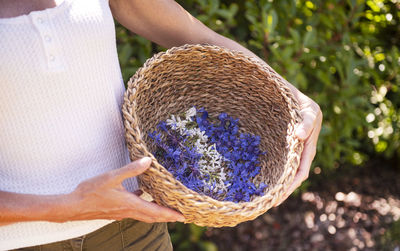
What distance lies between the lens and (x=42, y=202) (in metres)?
0.80

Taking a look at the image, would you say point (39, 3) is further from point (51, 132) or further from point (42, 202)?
point (42, 202)

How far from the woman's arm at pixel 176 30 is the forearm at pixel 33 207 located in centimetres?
51

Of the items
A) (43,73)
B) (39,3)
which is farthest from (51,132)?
(39,3)

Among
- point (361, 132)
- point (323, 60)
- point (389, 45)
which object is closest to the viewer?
point (323, 60)

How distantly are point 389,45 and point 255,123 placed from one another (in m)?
1.53

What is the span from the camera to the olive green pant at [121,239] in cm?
92

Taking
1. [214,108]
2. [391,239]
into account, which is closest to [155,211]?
[214,108]

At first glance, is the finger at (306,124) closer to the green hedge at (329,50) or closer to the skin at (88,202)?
the skin at (88,202)

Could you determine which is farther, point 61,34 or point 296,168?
point 296,168

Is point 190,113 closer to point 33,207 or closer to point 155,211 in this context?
point 155,211

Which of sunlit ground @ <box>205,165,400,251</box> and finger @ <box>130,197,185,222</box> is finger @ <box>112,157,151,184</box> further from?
sunlit ground @ <box>205,165,400,251</box>

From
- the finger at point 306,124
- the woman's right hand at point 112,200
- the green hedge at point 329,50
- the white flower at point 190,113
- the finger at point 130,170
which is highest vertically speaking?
the finger at point 130,170

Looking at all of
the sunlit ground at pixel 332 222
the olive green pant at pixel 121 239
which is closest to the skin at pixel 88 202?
the olive green pant at pixel 121 239

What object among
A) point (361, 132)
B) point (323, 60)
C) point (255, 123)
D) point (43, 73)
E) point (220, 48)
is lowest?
point (361, 132)
